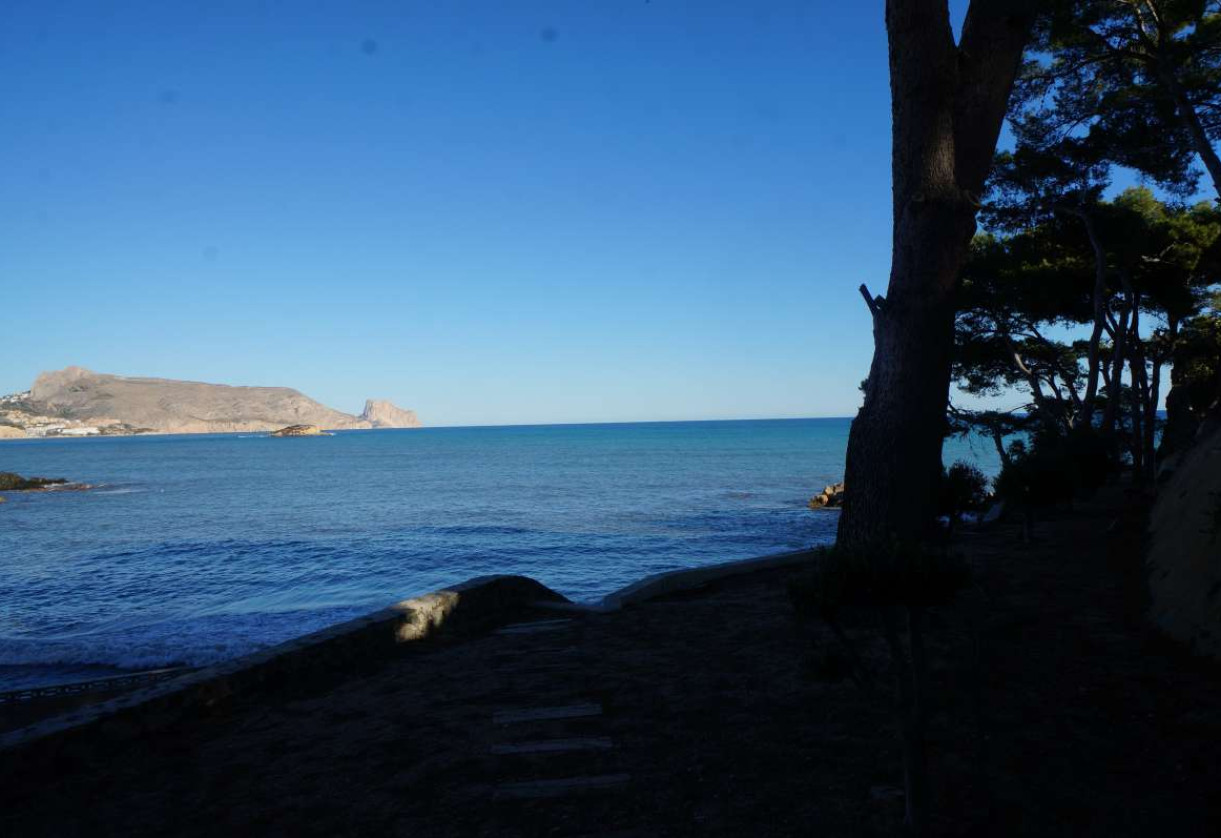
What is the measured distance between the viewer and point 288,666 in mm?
6684

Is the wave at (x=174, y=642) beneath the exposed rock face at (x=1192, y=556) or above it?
beneath

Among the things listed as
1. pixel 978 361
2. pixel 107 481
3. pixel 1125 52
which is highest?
pixel 1125 52

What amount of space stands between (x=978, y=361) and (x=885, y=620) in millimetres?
21651

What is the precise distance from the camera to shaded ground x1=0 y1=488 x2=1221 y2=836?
12.2 ft

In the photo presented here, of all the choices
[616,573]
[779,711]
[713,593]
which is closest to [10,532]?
[616,573]

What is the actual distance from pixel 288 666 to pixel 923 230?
6756 mm

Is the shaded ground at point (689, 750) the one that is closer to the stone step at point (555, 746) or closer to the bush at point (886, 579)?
the stone step at point (555, 746)

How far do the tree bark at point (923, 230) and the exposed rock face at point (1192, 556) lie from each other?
2121 millimetres

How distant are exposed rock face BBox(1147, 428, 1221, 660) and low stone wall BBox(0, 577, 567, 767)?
6852mm

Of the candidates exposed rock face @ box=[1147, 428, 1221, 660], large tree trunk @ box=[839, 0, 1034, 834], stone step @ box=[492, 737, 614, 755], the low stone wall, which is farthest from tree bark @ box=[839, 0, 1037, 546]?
the low stone wall

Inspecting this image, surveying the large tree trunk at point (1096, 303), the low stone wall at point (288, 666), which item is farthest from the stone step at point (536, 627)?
the large tree trunk at point (1096, 303)

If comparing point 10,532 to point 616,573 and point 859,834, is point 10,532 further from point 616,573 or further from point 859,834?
point 859,834

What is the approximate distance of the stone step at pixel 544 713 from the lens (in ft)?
17.1

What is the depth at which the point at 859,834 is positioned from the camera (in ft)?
11.3
